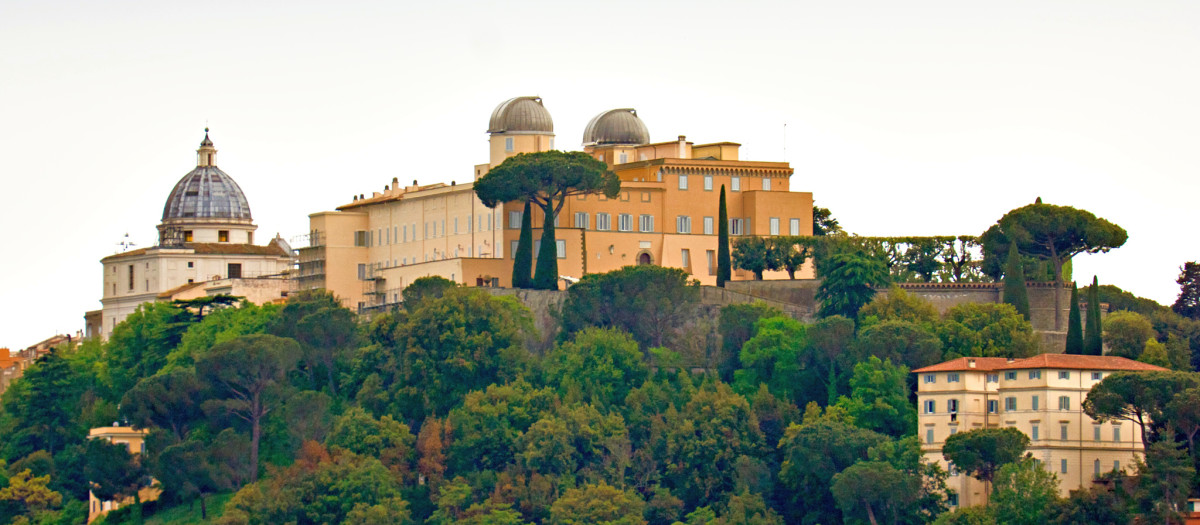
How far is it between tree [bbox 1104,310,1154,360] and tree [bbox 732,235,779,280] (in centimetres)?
1346

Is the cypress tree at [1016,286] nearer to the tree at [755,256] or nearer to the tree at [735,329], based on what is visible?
the tree at [735,329]

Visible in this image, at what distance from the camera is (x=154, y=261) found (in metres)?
96.8

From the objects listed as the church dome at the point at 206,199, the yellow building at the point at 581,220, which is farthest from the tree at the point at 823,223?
the church dome at the point at 206,199

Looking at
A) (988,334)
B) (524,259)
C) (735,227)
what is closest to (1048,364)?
(988,334)

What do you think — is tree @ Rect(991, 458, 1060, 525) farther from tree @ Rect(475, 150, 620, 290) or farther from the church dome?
the church dome

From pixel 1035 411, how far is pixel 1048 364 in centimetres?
132

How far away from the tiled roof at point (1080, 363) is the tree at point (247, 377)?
23.9 m

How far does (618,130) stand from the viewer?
301 feet

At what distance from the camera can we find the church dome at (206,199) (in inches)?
3939

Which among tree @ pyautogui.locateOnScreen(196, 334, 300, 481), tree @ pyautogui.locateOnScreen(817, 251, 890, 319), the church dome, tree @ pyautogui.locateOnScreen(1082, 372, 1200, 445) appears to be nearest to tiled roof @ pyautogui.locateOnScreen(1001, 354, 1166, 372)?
tree @ pyautogui.locateOnScreen(1082, 372, 1200, 445)

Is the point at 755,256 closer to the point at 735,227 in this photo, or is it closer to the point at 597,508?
the point at 735,227

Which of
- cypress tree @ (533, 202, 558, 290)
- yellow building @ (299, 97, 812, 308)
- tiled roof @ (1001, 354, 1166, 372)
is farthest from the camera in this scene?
yellow building @ (299, 97, 812, 308)

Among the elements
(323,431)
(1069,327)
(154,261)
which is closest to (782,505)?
(1069,327)

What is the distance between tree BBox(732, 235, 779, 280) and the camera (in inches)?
3374
